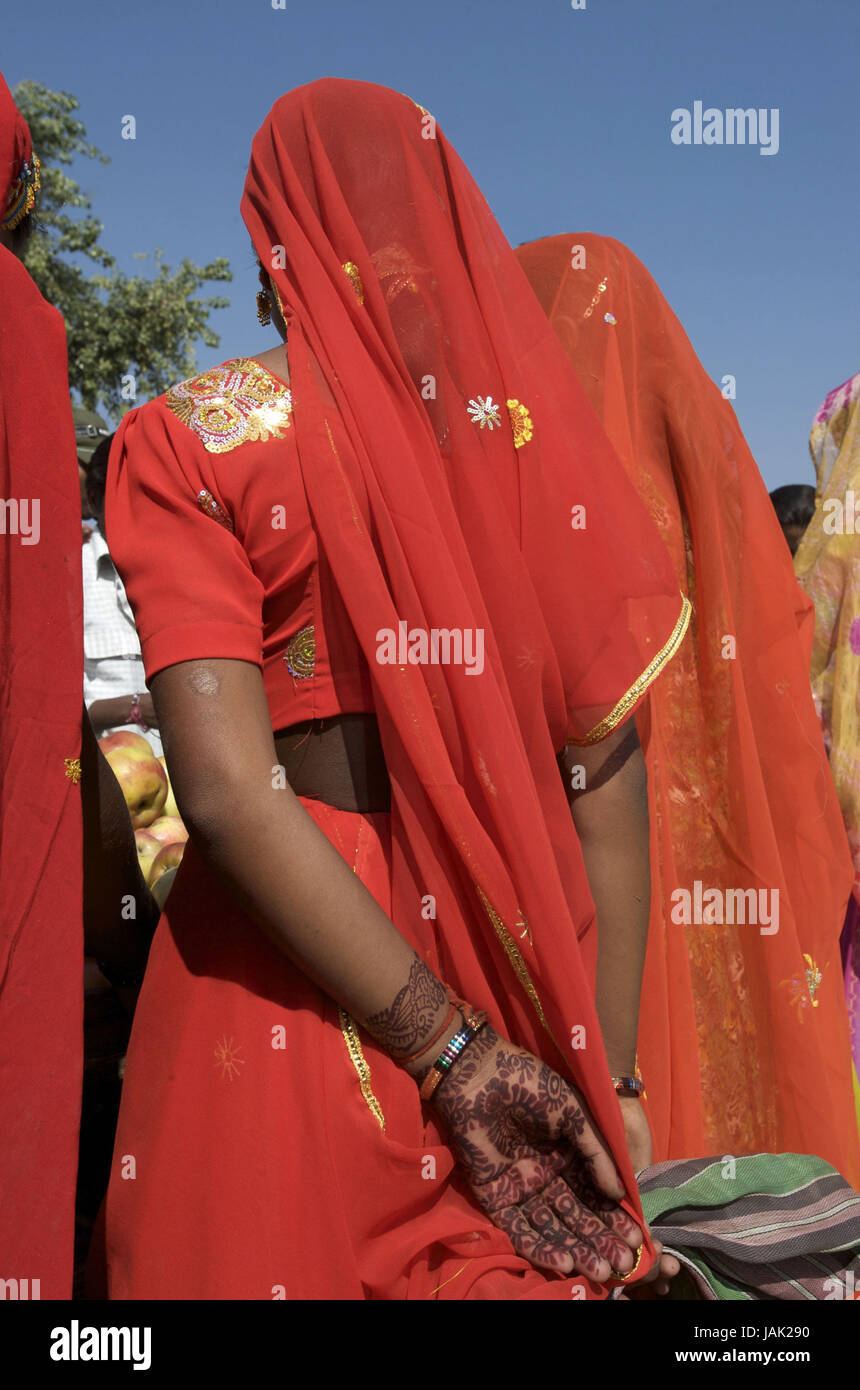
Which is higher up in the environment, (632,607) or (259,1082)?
(632,607)

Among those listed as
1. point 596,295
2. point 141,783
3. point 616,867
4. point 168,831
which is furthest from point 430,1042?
point 141,783

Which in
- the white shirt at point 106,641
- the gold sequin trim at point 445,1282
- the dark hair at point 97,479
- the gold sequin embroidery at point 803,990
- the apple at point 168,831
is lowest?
the gold sequin trim at point 445,1282

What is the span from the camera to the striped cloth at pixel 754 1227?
1464 mm

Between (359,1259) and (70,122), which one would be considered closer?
(359,1259)

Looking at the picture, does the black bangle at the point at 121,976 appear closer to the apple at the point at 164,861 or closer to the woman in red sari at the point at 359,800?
the woman in red sari at the point at 359,800

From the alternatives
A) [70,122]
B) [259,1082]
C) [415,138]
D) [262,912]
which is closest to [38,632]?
[262,912]

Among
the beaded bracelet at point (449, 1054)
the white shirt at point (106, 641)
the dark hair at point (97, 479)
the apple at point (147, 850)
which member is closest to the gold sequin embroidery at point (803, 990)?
the beaded bracelet at point (449, 1054)

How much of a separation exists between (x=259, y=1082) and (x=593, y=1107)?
412 millimetres

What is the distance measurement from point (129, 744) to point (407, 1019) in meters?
2.93

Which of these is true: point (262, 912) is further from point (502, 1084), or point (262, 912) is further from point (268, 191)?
point (268, 191)

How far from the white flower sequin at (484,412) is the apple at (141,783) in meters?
2.47

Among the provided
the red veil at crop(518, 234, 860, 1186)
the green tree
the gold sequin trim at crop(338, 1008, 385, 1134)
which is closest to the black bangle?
the gold sequin trim at crop(338, 1008, 385, 1134)

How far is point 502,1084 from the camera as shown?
4.33ft

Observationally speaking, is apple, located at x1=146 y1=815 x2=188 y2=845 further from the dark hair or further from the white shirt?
the white shirt
